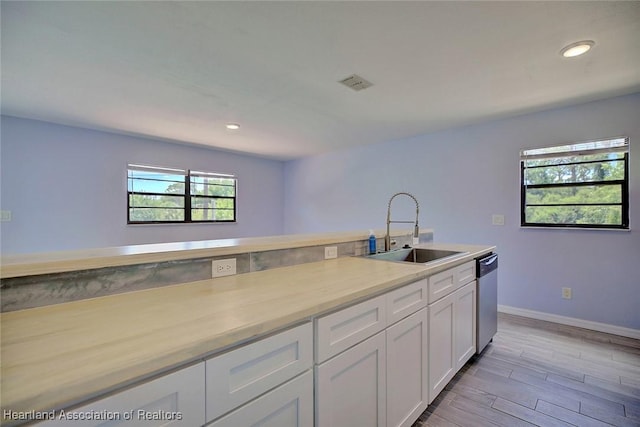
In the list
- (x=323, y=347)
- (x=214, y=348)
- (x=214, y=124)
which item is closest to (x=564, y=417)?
(x=323, y=347)

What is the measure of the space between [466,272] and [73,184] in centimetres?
468

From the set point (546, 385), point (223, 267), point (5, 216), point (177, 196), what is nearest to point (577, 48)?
point (546, 385)

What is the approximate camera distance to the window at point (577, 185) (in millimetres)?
2889

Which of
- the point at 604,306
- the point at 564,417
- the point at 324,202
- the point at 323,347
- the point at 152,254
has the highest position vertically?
the point at 324,202

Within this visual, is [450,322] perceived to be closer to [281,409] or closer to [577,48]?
[281,409]

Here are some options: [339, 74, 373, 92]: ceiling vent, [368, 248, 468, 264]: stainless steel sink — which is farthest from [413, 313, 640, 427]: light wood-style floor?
[339, 74, 373, 92]: ceiling vent

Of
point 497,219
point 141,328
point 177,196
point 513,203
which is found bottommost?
point 141,328

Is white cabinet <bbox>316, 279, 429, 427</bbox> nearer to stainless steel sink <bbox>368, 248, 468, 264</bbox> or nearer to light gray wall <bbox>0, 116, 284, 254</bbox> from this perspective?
stainless steel sink <bbox>368, 248, 468, 264</bbox>

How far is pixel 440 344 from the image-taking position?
5.86 feet

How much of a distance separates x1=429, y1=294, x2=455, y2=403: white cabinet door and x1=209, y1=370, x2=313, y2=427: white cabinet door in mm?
966

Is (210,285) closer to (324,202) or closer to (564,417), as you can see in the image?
(564,417)

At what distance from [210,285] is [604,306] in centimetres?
380

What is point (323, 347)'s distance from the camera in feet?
3.40

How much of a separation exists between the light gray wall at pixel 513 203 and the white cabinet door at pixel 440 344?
83.7 inches
